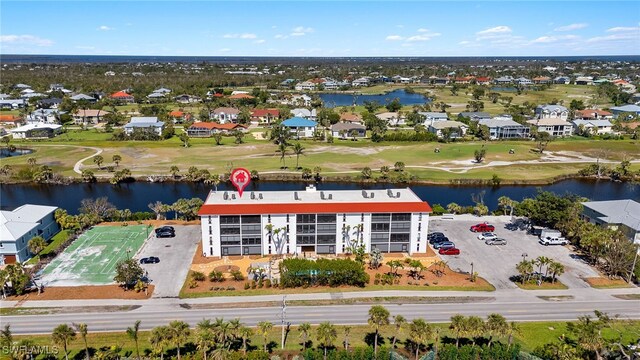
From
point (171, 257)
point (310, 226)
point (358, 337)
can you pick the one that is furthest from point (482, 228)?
point (171, 257)

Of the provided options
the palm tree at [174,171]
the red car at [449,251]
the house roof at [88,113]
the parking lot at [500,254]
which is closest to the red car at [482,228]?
the parking lot at [500,254]

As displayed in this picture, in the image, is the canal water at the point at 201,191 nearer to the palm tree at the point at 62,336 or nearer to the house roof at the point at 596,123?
the palm tree at the point at 62,336

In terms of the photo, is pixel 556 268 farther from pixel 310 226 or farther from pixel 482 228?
pixel 310 226

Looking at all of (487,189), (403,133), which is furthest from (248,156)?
(487,189)

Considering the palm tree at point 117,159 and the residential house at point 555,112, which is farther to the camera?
the residential house at point 555,112

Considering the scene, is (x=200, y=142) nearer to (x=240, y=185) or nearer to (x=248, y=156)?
(x=248, y=156)

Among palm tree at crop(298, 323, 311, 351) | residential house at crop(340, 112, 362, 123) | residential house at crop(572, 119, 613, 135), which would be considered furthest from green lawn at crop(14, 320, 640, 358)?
residential house at crop(572, 119, 613, 135)

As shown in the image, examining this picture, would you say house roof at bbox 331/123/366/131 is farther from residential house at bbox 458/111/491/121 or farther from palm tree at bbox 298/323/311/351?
palm tree at bbox 298/323/311/351
